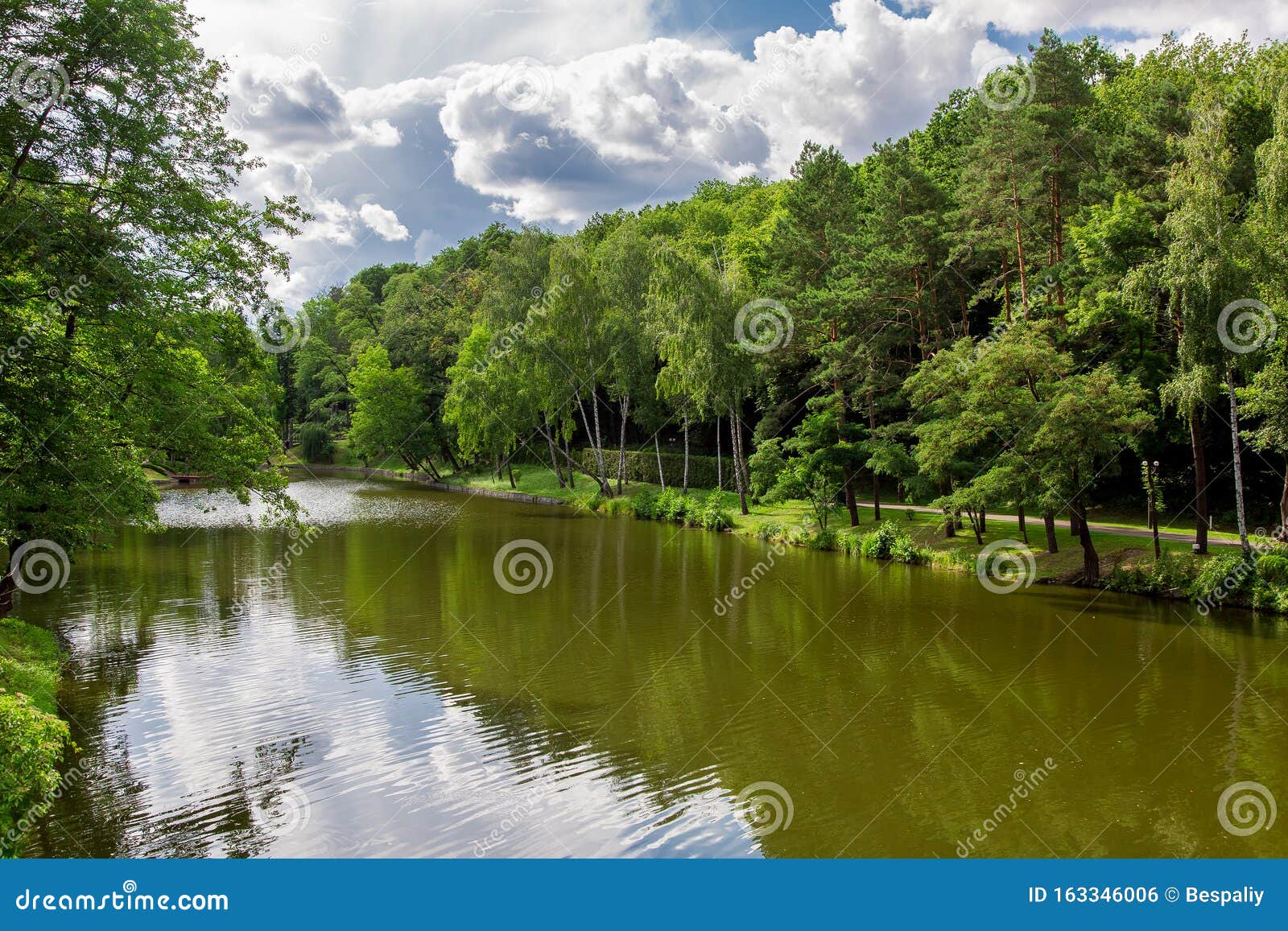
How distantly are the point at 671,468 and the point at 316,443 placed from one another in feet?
123

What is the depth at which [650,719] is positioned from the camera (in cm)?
1100

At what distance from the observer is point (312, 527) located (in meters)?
29.2

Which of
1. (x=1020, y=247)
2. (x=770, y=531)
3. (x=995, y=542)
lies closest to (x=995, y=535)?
(x=995, y=542)

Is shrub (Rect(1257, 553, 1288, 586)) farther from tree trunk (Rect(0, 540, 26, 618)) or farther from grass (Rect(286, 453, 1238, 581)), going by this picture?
tree trunk (Rect(0, 540, 26, 618))

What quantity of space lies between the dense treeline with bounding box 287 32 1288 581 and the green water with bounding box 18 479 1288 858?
4676 millimetres

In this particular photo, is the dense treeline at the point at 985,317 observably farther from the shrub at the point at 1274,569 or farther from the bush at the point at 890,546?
the bush at the point at 890,546

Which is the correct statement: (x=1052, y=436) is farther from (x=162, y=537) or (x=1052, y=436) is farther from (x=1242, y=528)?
(x=162, y=537)

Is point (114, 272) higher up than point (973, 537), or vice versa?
point (114, 272)

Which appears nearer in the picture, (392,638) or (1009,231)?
(392,638)

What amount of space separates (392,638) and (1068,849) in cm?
1130

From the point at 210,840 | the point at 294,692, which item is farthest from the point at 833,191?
the point at 210,840

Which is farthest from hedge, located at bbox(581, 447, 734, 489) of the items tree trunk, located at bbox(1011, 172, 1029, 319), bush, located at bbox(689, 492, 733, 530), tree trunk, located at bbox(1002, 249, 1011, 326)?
tree trunk, located at bbox(1011, 172, 1029, 319)

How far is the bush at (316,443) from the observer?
6581 cm

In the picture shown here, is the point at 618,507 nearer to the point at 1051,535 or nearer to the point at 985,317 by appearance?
the point at 985,317
